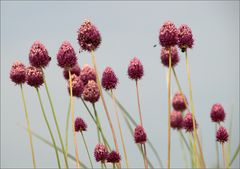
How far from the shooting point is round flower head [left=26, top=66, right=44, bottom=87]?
308 centimetres

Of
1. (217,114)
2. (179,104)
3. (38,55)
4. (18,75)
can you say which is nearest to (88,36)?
(38,55)

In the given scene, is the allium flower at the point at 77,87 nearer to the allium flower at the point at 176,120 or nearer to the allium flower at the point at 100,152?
the allium flower at the point at 100,152

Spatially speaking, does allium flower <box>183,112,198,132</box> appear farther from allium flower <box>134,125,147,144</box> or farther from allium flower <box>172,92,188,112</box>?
allium flower <box>172,92,188,112</box>

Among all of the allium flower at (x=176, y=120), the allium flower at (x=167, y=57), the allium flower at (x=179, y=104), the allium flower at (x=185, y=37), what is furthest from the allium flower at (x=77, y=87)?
the allium flower at (x=176, y=120)

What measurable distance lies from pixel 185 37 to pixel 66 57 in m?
0.78

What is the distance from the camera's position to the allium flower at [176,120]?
5.01 metres

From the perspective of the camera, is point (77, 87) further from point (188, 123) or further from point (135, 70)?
A: point (188, 123)

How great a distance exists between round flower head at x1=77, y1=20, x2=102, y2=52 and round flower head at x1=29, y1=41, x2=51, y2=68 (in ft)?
0.80

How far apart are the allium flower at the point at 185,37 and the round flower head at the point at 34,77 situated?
3.09 feet

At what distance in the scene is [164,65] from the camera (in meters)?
3.74

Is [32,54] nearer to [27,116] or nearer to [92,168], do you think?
[27,116]

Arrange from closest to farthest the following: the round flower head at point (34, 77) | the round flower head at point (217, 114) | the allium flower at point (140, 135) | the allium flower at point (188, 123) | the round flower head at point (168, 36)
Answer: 1. the round flower head at point (168, 36)
2. the round flower head at point (34, 77)
3. the allium flower at point (140, 135)
4. the allium flower at point (188, 123)
5. the round flower head at point (217, 114)

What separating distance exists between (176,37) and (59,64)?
773 mm

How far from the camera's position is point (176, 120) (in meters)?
5.02
